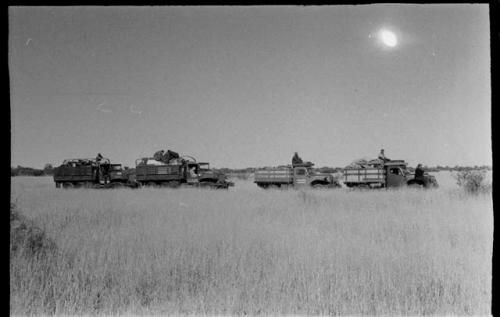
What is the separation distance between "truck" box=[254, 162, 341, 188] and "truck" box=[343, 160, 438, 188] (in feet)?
2.86

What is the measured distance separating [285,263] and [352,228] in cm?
258

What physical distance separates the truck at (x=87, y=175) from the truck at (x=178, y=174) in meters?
0.72

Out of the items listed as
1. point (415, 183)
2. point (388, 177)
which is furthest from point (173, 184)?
point (415, 183)

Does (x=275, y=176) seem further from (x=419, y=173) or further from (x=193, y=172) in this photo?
(x=419, y=173)

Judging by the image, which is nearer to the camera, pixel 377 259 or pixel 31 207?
pixel 377 259

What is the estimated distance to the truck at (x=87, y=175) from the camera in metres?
16.9

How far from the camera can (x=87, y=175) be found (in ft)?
55.6

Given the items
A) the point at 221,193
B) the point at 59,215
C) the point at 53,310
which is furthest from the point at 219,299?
the point at 221,193

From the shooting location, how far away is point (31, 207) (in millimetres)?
9688

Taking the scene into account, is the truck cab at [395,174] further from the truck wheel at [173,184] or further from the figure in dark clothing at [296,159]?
the truck wheel at [173,184]

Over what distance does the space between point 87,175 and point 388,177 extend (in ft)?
37.8

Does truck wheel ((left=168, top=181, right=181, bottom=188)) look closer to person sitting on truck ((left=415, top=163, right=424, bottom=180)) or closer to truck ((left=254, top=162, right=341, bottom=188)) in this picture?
truck ((left=254, top=162, right=341, bottom=188))
